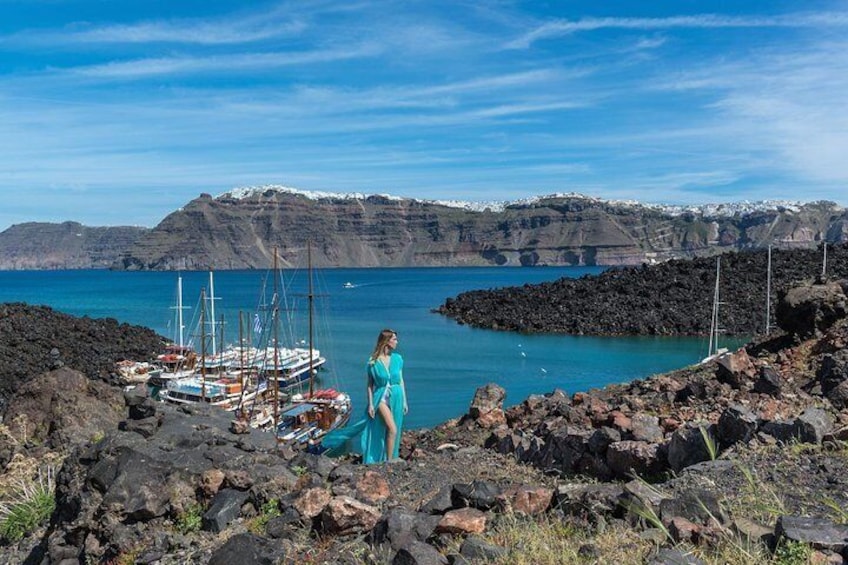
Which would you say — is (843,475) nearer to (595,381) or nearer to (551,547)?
(551,547)

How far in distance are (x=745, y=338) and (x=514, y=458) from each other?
1915 inches

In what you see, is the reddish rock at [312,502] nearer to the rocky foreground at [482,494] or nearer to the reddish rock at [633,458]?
the rocky foreground at [482,494]

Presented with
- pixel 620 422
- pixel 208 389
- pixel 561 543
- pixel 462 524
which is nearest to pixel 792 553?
pixel 561 543

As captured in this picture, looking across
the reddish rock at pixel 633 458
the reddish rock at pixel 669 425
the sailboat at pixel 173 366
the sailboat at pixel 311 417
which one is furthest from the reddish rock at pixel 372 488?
the sailboat at pixel 173 366

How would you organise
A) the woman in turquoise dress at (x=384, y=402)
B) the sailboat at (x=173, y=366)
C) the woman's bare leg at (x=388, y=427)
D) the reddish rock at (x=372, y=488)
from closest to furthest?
the reddish rock at (x=372, y=488) → the woman in turquoise dress at (x=384, y=402) → the woman's bare leg at (x=388, y=427) → the sailboat at (x=173, y=366)

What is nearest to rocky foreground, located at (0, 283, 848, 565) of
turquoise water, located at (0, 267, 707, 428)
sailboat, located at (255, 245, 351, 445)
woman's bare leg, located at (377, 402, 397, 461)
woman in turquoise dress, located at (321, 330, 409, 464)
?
woman's bare leg, located at (377, 402, 397, 461)

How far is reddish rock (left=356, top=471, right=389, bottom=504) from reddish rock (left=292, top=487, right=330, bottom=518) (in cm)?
50

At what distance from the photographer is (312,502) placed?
705 cm

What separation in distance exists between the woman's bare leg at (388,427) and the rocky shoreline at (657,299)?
164 feet

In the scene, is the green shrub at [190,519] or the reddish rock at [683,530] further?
the green shrub at [190,519]

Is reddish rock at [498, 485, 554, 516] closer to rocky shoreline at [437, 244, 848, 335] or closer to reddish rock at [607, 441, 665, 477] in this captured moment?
reddish rock at [607, 441, 665, 477]

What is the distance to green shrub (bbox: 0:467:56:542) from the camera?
934 centimetres

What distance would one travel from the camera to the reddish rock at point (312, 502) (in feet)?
22.9

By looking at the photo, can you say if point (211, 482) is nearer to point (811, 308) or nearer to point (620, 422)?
point (620, 422)
